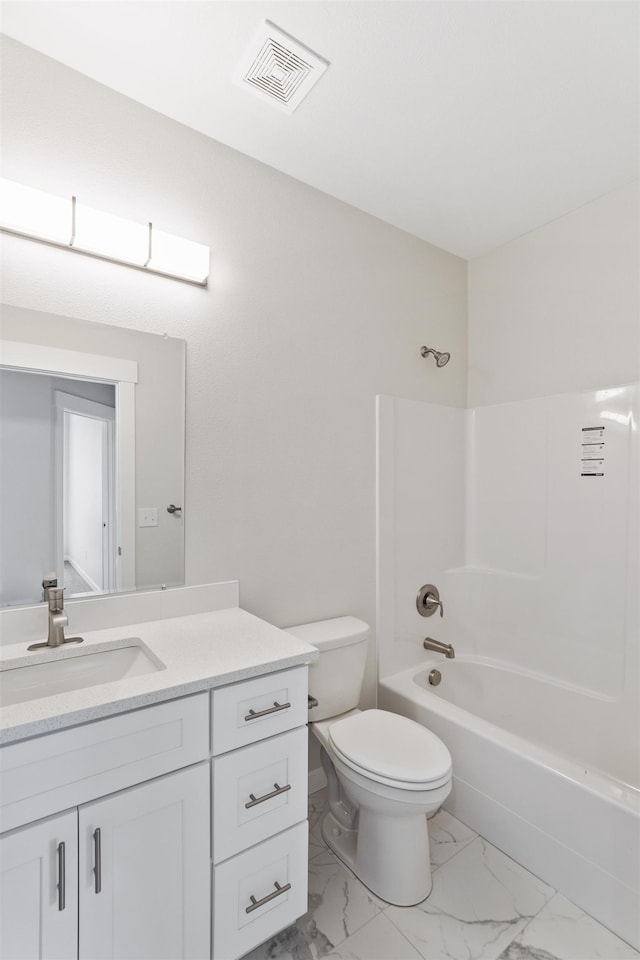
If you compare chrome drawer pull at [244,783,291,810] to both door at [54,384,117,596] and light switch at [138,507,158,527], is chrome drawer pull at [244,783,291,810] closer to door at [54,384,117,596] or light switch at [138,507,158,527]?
door at [54,384,117,596]

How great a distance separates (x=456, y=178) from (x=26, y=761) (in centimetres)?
A: 237

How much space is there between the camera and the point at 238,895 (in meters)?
1.17

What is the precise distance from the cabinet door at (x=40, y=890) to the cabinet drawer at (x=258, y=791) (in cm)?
31

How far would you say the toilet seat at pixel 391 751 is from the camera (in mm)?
1400

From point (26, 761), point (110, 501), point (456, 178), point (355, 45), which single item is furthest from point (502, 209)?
point (26, 761)

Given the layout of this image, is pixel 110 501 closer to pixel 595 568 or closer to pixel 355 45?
pixel 355 45

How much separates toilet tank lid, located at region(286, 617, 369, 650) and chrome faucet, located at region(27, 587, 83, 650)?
79 centimetres

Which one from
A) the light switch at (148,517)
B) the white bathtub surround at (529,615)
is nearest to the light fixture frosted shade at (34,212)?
the light switch at (148,517)

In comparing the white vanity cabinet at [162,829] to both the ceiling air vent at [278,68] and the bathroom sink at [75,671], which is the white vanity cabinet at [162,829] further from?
the ceiling air vent at [278,68]

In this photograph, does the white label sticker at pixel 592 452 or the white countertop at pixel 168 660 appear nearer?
the white countertop at pixel 168 660

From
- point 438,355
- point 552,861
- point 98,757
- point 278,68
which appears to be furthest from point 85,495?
point 552,861

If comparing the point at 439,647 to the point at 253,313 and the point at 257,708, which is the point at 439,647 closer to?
the point at 257,708

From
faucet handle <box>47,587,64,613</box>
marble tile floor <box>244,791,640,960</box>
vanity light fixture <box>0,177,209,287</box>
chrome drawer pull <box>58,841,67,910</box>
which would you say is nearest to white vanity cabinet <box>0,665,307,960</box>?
chrome drawer pull <box>58,841,67,910</box>

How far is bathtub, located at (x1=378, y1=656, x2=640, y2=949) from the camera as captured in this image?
4.61 ft
